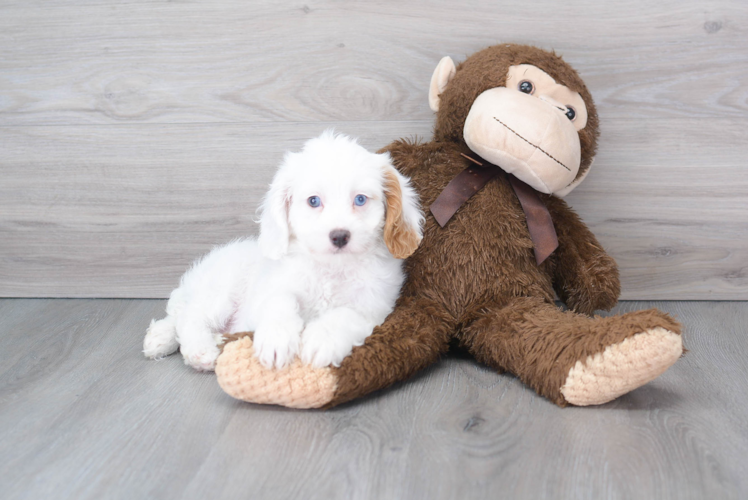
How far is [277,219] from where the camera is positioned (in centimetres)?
146

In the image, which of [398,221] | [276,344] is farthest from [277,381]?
[398,221]

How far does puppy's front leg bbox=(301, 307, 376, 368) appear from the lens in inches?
50.8

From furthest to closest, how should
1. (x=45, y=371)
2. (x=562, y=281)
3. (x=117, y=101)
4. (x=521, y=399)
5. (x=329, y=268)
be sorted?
(x=117, y=101)
(x=562, y=281)
(x=45, y=371)
(x=329, y=268)
(x=521, y=399)

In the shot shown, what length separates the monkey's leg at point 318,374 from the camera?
127cm

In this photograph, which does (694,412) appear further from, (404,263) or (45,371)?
(45,371)

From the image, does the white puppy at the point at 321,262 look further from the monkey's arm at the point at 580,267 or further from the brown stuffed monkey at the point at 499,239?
the monkey's arm at the point at 580,267

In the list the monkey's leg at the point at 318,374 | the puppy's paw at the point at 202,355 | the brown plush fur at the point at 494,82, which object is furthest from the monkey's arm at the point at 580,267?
the puppy's paw at the point at 202,355

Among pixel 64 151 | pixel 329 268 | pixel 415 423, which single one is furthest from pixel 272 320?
pixel 64 151

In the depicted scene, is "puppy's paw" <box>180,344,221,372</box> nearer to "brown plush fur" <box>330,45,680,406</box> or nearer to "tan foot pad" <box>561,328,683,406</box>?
"brown plush fur" <box>330,45,680,406</box>

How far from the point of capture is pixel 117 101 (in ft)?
6.64

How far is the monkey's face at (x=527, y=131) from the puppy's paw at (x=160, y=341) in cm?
97

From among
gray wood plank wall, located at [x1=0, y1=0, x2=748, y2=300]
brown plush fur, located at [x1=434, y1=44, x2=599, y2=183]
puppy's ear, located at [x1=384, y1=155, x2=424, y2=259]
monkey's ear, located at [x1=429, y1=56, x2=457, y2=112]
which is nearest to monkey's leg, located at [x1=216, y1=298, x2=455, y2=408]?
puppy's ear, located at [x1=384, y1=155, x2=424, y2=259]

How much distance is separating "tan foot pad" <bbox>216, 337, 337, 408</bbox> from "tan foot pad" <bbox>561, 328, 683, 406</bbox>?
1.67 ft

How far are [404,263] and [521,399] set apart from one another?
493mm
